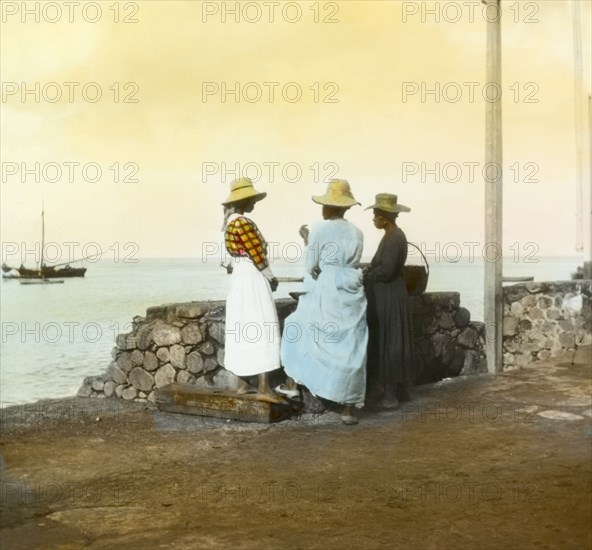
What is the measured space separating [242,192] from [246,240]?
16.1 inches

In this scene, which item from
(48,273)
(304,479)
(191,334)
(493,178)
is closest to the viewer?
(304,479)

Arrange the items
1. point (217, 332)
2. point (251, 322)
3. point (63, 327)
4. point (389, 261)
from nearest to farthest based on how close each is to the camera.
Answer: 1. point (251, 322)
2. point (389, 261)
3. point (217, 332)
4. point (63, 327)

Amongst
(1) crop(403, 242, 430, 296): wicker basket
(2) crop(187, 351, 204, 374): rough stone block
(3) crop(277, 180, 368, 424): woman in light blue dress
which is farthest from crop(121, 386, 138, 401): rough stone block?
(1) crop(403, 242, 430, 296): wicker basket

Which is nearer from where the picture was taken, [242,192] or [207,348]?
[242,192]

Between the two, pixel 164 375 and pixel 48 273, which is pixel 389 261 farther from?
pixel 48 273

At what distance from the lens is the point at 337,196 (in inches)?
256

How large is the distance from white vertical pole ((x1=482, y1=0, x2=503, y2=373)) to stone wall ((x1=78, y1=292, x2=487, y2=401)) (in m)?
0.61

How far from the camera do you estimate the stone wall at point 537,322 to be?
9.99m

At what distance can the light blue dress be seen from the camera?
6359mm

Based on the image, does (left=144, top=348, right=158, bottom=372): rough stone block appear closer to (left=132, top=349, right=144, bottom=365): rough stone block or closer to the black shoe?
(left=132, top=349, right=144, bottom=365): rough stone block

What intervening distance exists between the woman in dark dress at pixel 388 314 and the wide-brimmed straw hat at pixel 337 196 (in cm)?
54

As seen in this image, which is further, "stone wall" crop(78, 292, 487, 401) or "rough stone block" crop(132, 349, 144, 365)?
"rough stone block" crop(132, 349, 144, 365)

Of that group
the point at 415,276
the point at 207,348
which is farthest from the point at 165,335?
the point at 415,276

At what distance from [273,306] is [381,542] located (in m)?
3.05
